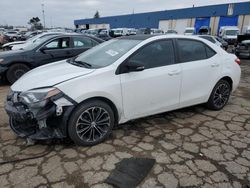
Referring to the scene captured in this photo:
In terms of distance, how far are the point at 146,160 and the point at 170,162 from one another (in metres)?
0.32

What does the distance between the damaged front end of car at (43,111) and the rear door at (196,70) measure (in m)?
2.14

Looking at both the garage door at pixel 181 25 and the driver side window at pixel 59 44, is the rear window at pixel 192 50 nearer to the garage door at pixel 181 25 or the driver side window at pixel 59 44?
the driver side window at pixel 59 44

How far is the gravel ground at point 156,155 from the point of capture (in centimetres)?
277

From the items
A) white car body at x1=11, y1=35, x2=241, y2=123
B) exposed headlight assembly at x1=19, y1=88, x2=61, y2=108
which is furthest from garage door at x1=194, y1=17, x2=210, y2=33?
exposed headlight assembly at x1=19, y1=88, x2=61, y2=108

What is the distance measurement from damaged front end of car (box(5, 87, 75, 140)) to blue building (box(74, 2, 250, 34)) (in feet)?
127

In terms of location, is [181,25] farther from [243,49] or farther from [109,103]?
[109,103]

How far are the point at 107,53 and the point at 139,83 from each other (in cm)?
81

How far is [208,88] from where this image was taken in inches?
182

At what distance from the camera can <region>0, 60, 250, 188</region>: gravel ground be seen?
9.10ft

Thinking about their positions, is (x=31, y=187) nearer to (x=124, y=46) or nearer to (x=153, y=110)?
(x=153, y=110)

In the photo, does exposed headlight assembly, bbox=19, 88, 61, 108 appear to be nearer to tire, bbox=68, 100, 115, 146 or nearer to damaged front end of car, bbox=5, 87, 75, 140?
damaged front end of car, bbox=5, 87, 75, 140

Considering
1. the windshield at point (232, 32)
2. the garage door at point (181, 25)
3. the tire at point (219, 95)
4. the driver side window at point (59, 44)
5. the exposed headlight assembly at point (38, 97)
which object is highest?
the garage door at point (181, 25)

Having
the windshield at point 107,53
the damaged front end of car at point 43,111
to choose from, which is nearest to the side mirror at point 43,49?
the windshield at point 107,53

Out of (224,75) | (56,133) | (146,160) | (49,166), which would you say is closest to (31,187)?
(49,166)
